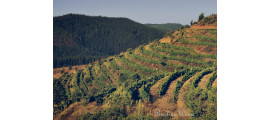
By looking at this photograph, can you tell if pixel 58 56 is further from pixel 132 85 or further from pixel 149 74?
pixel 149 74

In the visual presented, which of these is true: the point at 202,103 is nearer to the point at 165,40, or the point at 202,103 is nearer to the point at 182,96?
the point at 182,96

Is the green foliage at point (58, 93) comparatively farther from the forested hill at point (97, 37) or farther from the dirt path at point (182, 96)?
the dirt path at point (182, 96)

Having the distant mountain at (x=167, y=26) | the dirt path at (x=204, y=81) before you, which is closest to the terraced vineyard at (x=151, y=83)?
the dirt path at (x=204, y=81)

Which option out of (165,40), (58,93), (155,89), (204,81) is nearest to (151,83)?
(155,89)

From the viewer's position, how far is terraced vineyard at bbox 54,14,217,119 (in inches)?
482

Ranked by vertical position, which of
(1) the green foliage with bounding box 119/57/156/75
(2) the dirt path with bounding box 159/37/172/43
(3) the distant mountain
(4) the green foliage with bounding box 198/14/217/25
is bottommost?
(1) the green foliage with bounding box 119/57/156/75

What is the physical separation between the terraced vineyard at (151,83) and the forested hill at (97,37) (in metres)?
0.59

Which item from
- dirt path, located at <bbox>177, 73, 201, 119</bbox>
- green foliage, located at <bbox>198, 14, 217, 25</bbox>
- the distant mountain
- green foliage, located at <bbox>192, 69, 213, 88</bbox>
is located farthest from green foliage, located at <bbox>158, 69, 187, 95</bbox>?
green foliage, located at <bbox>198, 14, 217, 25</bbox>

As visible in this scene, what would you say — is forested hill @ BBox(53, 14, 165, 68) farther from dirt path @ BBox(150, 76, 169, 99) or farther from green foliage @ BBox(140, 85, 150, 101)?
green foliage @ BBox(140, 85, 150, 101)

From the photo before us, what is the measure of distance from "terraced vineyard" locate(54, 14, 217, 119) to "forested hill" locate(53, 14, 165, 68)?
23.3 inches

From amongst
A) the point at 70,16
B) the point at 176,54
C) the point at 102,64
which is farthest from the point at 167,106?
the point at 70,16

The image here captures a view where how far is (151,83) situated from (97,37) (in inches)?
223

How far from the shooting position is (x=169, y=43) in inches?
603

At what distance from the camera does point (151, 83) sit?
1366 centimetres
